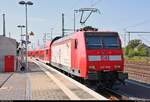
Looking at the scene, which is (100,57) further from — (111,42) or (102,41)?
(111,42)

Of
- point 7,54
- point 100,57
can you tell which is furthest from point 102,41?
point 7,54

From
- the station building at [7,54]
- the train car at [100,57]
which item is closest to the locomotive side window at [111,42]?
the train car at [100,57]

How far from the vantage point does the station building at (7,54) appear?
1390 inches

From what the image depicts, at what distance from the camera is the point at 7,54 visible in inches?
1409

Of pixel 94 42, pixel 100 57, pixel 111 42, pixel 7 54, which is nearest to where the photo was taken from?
pixel 100 57

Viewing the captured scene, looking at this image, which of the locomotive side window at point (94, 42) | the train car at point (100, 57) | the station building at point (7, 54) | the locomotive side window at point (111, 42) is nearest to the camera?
the train car at point (100, 57)

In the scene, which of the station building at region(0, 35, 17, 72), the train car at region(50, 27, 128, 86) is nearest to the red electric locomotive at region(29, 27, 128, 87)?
the train car at region(50, 27, 128, 86)

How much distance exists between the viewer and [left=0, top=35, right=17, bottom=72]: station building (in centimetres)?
3531

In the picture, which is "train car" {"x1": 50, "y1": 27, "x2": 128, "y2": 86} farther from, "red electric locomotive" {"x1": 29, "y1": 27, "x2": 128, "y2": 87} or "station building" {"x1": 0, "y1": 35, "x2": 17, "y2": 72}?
"station building" {"x1": 0, "y1": 35, "x2": 17, "y2": 72}

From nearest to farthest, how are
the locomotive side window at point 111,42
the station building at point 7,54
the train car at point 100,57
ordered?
1. the train car at point 100,57
2. the locomotive side window at point 111,42
3. the station building at point 7,54

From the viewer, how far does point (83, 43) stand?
68.3 feet

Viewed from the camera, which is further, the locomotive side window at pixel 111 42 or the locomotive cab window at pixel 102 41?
the locomotive side window at pixel 111 42

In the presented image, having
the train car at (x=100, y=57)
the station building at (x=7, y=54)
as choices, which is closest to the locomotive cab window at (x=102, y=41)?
the train car at (x=100, y=57)

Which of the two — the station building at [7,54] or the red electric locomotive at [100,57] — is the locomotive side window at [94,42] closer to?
the red electric locomotive at [100,57]
